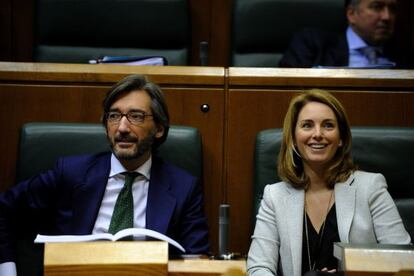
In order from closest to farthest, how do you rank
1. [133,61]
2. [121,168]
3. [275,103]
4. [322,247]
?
1. [322,247]
2. [121,168]
3. [275,103]
4. [133,61]

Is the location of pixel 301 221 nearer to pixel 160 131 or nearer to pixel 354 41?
pixel 160 131

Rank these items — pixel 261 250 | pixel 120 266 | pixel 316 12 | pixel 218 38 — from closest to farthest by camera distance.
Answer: pixel 120 266
pixel 261 250
pixel 316 12
pixel 218 38

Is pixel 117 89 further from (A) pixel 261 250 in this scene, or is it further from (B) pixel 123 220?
(A) pixel 261 250

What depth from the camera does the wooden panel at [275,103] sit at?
5.08 feet

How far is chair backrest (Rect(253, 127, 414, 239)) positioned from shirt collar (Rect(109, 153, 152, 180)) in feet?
0.68

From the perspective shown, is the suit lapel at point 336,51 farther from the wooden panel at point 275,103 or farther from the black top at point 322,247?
the black top at point 322,247

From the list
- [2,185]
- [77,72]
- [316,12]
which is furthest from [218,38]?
[2,185]

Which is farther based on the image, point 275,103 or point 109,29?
point 109,29

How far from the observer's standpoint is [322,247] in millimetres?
1327

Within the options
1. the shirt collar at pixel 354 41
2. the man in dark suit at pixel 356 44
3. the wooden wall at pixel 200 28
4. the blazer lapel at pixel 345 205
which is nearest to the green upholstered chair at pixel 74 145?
the blazer lapel at pixel 345 205

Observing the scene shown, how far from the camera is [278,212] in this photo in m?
1.36

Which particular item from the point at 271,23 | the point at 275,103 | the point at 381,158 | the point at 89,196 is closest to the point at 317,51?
the point at 271,23

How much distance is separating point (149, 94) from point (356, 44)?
796 millimetres

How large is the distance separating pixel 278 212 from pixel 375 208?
0.17 m
